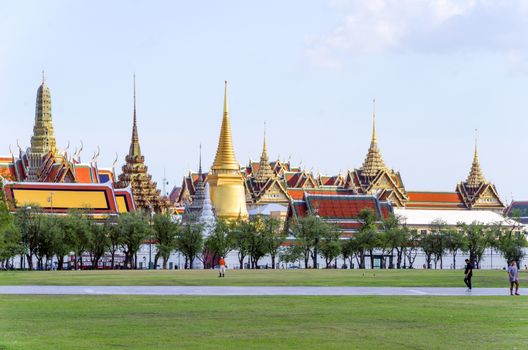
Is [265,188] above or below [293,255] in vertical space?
above

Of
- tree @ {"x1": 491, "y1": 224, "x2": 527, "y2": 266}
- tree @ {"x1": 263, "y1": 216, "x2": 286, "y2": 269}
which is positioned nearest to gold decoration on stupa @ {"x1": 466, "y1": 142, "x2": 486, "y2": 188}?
Answer: tree @ {"x1": 491, "y1": 224, "x2": 527, "y2": 266}

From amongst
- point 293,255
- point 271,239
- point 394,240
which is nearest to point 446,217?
point 394,240

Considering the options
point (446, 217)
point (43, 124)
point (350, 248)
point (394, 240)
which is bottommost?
point (350, 248)

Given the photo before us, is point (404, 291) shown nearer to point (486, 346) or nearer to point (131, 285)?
point (131, 285)

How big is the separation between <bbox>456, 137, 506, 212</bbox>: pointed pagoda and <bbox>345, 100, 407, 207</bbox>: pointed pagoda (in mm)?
10138

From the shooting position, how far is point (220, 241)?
91.9m

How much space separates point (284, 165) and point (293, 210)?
68.7 metres

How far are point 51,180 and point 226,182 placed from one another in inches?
804

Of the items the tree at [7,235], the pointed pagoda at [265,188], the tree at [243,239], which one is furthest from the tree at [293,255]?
the pointed pagoda at [265,188]

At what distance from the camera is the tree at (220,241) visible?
302 ft

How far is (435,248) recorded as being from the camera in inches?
4067

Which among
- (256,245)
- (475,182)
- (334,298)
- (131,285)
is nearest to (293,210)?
(256,245)

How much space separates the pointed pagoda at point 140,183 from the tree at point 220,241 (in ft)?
135

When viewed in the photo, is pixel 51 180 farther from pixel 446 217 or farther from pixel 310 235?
pixel 446 217
